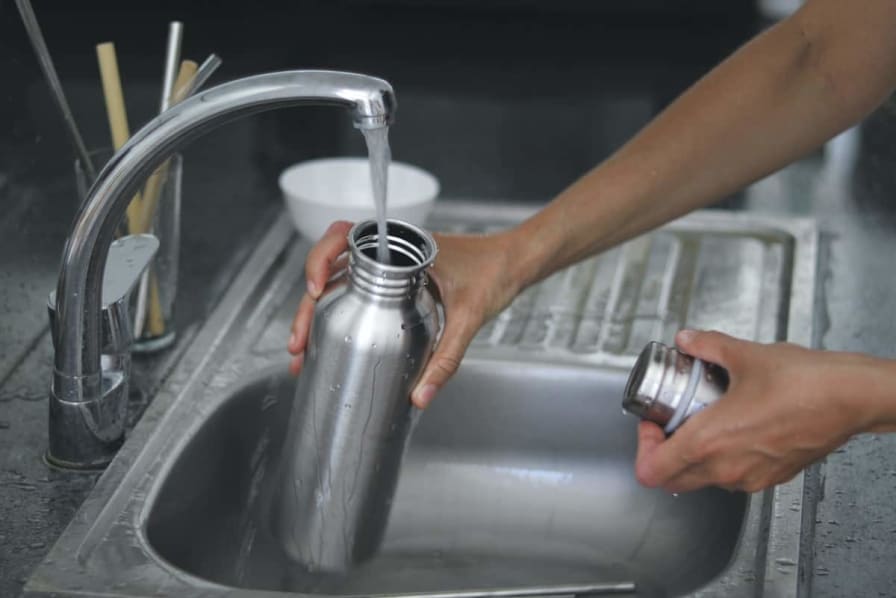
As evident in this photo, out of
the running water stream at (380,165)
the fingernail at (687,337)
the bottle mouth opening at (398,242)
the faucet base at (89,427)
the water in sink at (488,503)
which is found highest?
the running water stream at (380,165)

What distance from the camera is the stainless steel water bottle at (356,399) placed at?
115cm

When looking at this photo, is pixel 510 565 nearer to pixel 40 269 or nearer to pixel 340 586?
pixel 340 586

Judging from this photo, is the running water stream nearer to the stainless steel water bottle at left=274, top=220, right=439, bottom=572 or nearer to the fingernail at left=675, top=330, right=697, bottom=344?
the stainless steel water bottle at left=274, top=220, right=439, bottom=572

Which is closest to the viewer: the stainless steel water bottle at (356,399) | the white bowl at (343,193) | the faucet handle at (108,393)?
the stainless steel water bottle at (356,399)

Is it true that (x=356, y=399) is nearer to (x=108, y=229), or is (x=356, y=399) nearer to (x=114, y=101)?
(x=108, y=229)

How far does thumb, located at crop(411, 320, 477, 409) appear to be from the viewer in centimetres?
120

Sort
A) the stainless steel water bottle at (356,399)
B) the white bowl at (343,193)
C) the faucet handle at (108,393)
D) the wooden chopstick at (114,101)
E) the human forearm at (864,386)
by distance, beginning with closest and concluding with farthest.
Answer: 1. the human forearm at (864,386)
2. the stainless steel water bottle at (356,399)
3. the faucet handle at (108,393)
4. the wooden chopstick at (114,101)
5. the white bowl at (343,193)

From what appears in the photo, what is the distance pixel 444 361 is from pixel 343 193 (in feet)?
2.23

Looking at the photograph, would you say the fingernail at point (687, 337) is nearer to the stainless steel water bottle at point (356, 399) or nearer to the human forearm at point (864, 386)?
the human forearm at point (864, 386)

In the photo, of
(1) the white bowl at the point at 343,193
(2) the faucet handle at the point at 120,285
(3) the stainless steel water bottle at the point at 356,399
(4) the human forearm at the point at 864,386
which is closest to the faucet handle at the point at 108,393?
(2) the faucet handle at the point at 120,285

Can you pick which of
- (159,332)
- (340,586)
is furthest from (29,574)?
(159,332)

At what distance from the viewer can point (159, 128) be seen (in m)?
1.12

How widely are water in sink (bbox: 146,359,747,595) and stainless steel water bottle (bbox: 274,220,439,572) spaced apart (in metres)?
0.05

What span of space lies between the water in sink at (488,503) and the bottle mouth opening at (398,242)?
30cm
